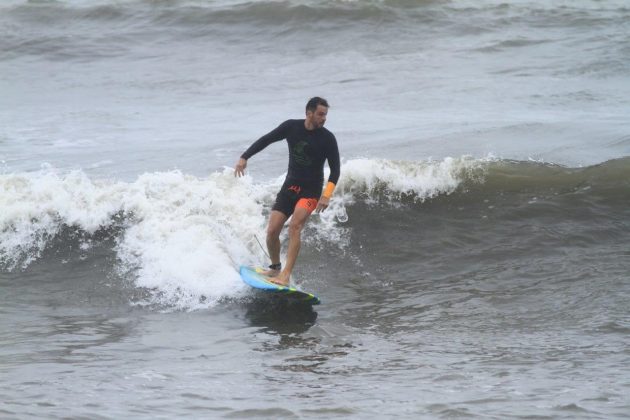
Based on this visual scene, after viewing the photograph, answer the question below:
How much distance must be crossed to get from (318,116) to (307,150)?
39 cm

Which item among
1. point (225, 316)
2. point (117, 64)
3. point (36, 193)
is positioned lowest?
point (225, 316)

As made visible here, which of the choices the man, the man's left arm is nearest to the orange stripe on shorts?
the man

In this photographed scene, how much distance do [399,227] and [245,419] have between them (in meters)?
5.32

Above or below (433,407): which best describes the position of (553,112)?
above

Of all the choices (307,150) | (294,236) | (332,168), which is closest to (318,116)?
(307,150)

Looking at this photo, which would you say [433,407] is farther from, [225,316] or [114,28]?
[114,28]

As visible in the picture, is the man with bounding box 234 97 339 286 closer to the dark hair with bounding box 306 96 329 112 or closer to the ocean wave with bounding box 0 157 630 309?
the dark hair with bounding box 306 96 329 112

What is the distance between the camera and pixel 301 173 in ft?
24.9

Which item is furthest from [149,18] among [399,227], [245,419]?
[245,419]

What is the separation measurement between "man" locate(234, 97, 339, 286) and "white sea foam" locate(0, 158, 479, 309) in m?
0.78

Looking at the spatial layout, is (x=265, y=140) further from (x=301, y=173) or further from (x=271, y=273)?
(x=271, y=273)

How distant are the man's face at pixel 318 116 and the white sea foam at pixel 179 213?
180 cm

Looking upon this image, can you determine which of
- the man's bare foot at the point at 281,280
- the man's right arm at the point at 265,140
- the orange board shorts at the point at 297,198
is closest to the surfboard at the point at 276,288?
the man's bare foot at the point at 281,280

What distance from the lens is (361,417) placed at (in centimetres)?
475
